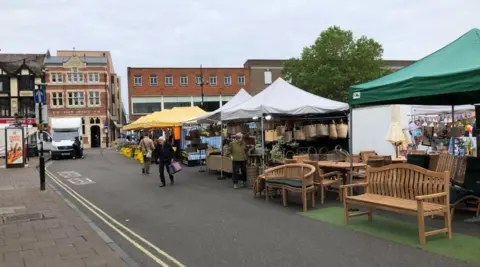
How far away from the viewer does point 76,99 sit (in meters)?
57.5

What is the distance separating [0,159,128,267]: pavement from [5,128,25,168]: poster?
493 inches

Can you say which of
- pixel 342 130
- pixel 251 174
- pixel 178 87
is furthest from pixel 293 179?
pixel 178 87

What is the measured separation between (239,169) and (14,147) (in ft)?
51.6

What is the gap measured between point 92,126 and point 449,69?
188 feet

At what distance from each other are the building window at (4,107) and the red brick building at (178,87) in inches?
621

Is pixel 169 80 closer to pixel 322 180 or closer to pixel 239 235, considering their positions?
pixel 322 180

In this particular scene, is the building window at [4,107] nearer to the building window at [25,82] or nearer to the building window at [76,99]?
the building window at [25,82]

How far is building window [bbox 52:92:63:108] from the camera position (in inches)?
2229

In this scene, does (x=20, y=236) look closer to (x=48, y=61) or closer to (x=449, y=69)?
(x=449, y=69)

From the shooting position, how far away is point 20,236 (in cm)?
667

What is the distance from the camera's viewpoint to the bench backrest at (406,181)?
5.95 metres

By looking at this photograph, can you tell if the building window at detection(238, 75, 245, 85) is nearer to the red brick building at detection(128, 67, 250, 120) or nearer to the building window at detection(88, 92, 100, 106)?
the red brick building at detection(128, 67, 250, 120)

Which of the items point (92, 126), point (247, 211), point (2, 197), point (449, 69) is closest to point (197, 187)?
point (247, 211)

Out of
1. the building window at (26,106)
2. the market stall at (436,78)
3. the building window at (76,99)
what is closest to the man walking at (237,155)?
the market stall at (436,78)
